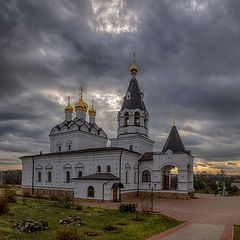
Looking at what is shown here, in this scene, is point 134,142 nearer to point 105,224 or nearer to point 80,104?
point 80,104

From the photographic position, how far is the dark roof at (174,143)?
29.8m

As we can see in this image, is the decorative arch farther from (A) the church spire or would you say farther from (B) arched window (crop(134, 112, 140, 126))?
(A) the church spire

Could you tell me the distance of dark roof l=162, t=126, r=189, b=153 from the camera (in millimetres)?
29758

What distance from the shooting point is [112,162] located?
28000mm

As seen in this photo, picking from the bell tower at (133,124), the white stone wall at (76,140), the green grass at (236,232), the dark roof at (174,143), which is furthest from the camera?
the white stone wall at (76,140)

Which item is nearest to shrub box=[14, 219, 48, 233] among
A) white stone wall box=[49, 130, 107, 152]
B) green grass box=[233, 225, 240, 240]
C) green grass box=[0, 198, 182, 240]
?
green grass box=[0, 198, 182, 240]

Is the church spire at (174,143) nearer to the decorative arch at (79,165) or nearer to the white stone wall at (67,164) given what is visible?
the white stone wall at (67,164)

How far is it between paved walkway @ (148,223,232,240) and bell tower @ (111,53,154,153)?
18594mm

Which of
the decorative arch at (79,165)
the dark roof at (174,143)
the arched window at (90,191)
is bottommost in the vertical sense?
the arched window at (90,191)

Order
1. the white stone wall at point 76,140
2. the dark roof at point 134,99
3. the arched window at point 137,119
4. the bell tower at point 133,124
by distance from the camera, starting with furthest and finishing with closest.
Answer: the white stone wall at point 76,140, the dark roof at point 134,99, the arched window at point 137,119, the bell tower at point 133,124

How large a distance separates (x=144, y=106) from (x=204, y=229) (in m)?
23.7

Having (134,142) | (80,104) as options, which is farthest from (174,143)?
(80,104)

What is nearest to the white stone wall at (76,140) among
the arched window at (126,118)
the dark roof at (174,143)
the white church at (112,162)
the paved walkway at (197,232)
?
the white church at (112,162)

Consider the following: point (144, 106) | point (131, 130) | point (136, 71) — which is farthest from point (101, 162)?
point (136, 71)
